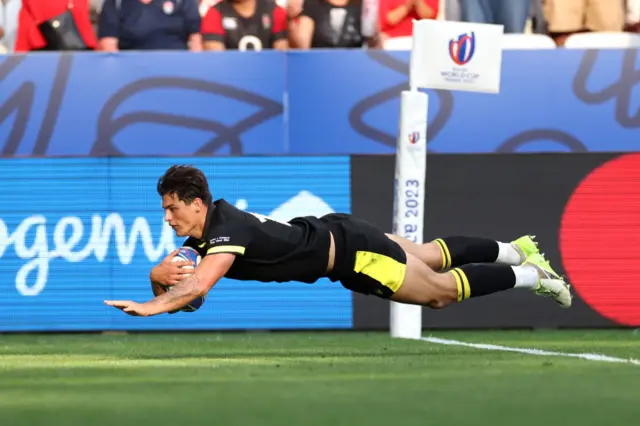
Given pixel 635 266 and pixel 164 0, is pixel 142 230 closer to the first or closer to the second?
pixel 164 0

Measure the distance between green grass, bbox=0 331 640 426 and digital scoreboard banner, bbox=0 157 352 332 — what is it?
2.10 meters

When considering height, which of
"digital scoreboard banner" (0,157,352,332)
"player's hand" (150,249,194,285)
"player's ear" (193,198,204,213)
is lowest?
"digital scoreboard banner" (0,157,352,332)

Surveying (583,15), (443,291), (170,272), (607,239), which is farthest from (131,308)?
(583,15)

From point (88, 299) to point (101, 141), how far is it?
6.21 feet

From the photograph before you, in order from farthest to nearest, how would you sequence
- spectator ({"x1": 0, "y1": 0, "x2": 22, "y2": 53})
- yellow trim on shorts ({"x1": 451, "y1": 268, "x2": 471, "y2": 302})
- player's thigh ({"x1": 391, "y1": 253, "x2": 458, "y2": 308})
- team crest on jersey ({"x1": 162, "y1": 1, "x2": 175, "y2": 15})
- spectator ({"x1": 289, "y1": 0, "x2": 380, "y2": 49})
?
spectator ({"x1": 0, "y1": 0, "x2": 22, "y2": 53}), spectator ({"x1": 289, "y1": 0, "x2": 380, "y2": 49}), team crest on jersey ({"x1": 162, "y1": 1, "x2": 175, "y2": 15}), yellow trim on shorts ({"x1": 451, "y1": 268, "x2": 471, "y2": 302}), player's thigh ({"x1": 391, "y1": 253, "x2": 458, "y2": 308})

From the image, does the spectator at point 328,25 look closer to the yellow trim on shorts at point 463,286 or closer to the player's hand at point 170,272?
the yellow trim on shorts at point 463,286

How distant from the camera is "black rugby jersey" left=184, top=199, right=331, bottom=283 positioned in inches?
367

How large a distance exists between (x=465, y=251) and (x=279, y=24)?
5496 mm

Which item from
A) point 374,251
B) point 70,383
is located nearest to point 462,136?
point 374,251

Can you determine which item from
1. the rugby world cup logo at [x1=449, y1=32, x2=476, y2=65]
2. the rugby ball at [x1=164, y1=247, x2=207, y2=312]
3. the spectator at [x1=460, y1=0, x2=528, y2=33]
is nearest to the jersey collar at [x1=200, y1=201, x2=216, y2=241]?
the rugby ball at [x1=164, y1=247, x2=207, y2=312]

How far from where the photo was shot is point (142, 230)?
14008mm

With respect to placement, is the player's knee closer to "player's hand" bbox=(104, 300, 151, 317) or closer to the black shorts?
the black shorts

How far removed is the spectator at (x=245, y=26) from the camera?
15.1m

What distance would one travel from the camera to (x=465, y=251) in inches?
413
